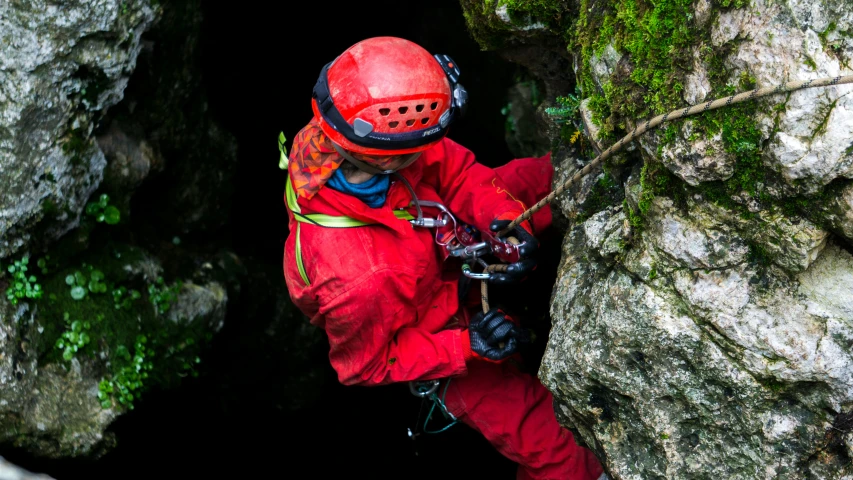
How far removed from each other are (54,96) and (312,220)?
1770 millimetres

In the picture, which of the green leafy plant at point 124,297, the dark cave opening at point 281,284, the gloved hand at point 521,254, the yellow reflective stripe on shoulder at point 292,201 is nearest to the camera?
the gloved hand at point 521,254

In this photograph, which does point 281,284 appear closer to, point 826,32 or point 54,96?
point 54,96

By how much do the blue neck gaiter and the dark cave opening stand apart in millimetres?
2483

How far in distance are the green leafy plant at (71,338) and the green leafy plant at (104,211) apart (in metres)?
0.67

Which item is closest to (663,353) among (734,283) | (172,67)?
(734,283)

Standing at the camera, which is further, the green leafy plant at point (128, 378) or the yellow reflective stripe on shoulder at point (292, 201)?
the green leafy plant at point (128, 378)

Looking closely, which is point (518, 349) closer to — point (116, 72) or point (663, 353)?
point (663, 353)

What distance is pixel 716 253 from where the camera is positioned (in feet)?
9.02

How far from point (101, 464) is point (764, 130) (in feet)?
16.1

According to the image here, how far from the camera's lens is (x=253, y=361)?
6.78 meters

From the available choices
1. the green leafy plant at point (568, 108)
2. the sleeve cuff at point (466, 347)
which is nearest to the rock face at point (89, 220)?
the sleeve cuff at point (466, 347)

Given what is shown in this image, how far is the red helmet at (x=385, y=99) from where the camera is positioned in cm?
344

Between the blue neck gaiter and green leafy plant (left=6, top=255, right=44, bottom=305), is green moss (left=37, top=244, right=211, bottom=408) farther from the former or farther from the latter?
the blue neck gaiter

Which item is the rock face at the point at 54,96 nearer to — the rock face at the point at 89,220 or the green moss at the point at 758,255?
the rock face at the point at 89,220
